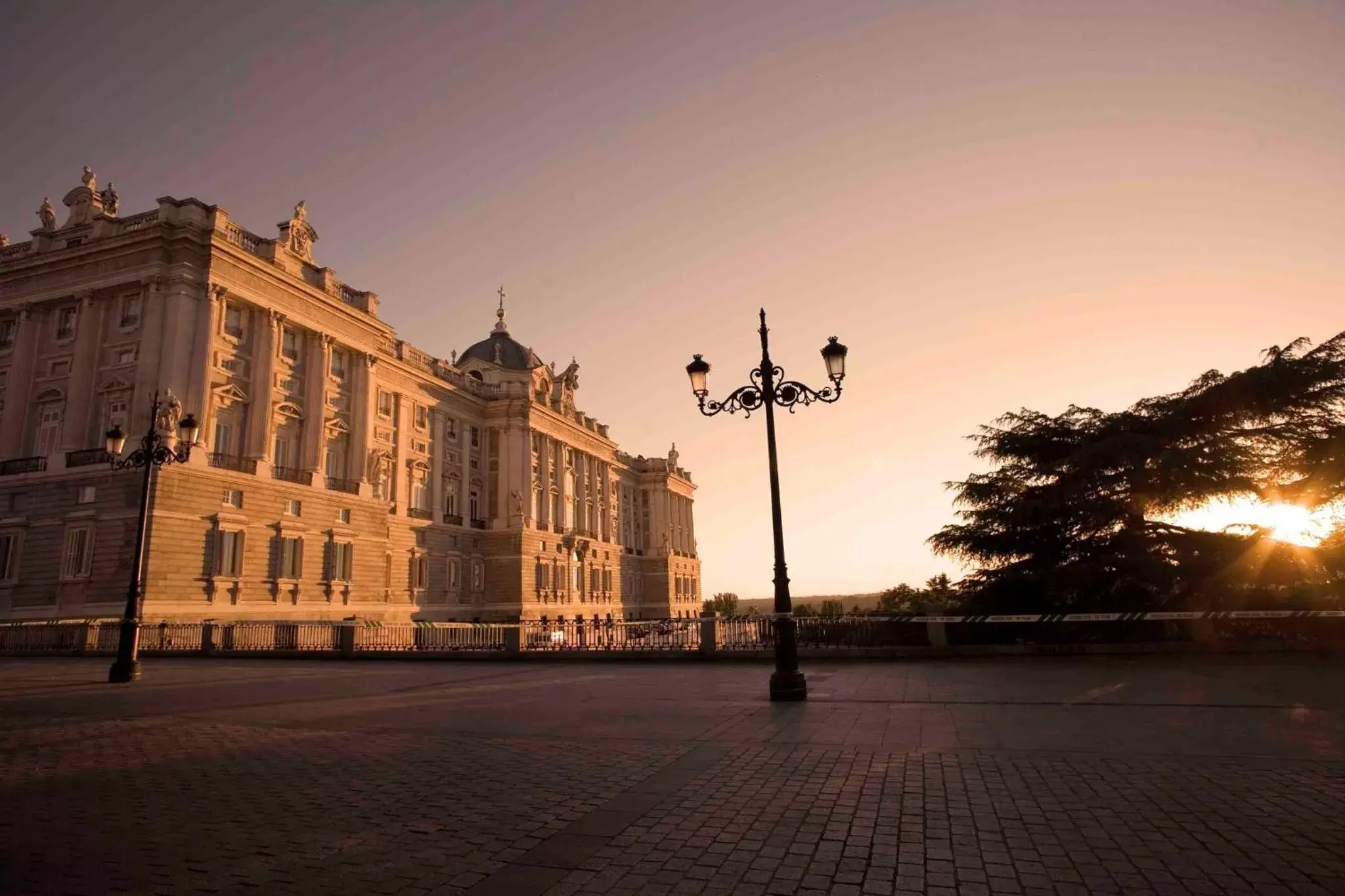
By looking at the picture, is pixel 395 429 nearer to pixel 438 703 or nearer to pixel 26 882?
pixel 438 703

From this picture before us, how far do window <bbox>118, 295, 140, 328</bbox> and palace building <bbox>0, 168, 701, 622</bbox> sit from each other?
114mm

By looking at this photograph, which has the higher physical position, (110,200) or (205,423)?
(110,200)

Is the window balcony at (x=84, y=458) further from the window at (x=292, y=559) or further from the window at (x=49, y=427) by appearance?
the window at (x=292, y=559)


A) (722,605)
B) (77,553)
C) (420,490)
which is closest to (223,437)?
(77,553)

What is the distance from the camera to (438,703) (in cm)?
1234

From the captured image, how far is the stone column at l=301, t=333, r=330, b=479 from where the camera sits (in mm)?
38000

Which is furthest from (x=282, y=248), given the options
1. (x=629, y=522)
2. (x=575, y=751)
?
(x=629, y=522)

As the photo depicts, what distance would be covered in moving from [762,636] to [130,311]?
1259 inches

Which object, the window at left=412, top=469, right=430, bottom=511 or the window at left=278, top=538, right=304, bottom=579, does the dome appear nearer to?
the window at left=412, top=469, right=430, bottom=511

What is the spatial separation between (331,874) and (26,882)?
1743 mm

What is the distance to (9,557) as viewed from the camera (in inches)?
1184

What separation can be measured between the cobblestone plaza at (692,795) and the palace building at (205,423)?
70.1 ft

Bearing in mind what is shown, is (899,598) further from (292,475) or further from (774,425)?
(292,475)

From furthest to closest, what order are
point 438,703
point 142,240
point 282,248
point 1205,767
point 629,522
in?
point 629,522 < point 282,248 < point 142,240 < point 438,703 < point 1205,767
